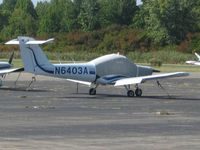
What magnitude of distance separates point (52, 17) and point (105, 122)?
13268 centimetres

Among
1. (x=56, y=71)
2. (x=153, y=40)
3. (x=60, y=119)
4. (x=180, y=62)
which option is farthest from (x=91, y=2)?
(x=60, y=119)

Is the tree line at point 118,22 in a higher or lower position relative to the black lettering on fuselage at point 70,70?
lower

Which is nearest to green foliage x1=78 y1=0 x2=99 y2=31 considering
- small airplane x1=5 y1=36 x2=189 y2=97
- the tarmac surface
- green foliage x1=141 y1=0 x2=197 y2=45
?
green foliage x1=141 y1=0 x2=197 y2=45

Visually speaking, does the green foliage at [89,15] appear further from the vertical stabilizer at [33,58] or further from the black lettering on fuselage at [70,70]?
the black lettering on fuselage at [70,70]

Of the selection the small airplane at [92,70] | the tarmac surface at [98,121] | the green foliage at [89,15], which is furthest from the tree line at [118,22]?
the tarmac surface at [98,121]

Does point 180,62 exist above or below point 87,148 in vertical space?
below

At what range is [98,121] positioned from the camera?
83.0 feet

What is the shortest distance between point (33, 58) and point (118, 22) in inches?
4065

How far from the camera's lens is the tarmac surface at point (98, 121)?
19703 millimetres

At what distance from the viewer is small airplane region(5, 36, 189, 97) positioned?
38284 mm

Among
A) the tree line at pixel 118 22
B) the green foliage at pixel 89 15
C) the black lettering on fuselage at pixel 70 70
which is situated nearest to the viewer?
the black lettering on fuselage at pixel 70 70

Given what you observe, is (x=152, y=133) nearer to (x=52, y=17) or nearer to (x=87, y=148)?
(x=87, y=148)

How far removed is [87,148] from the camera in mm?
18719

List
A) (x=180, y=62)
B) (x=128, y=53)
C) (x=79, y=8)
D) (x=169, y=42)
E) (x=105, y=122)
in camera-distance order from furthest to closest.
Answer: (x=79, y=8) < (x=169, y=42) < (x=128, y=53) < (x=180, y=62) < (x=105, y=122)
